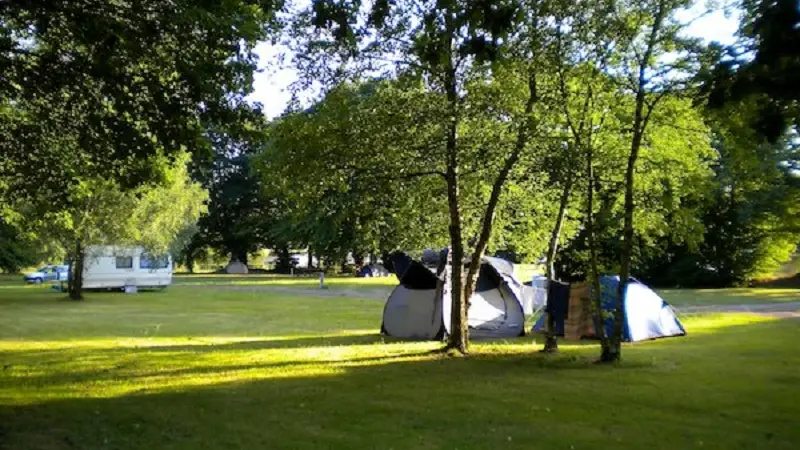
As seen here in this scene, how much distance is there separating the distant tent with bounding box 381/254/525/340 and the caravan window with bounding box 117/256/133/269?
21850 mm

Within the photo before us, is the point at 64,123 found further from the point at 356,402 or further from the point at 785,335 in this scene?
the point at 785,335

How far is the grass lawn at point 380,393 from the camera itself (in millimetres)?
7113

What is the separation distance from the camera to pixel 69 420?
7715 millimetres

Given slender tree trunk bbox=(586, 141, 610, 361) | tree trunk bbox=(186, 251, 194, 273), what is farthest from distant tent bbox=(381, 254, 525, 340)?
tree trunk bbox=(186, 251, 194, 273)

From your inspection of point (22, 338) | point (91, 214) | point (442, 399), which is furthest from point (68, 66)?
point (91, 214)

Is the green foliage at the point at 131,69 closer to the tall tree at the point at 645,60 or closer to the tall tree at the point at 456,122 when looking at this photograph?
the tall tree at the point at 456,122

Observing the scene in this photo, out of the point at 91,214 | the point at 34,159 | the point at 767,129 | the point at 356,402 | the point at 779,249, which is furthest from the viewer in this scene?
the point at 779,249

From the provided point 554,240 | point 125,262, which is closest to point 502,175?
point 554,240

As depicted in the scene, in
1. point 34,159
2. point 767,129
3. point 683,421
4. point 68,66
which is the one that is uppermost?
point 68,66

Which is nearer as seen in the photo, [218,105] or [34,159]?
[218,105]

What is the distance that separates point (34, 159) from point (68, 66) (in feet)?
9.88

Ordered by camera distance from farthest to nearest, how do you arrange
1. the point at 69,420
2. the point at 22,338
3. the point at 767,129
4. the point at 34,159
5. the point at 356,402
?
1. the point at 22,338
2. the point at 34,159
3. the point at 356,402
4. the point at 69,420
5. the point at 767,129

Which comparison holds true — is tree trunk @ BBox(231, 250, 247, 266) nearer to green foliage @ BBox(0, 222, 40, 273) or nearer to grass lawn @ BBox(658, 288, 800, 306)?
green foliage @ BBox(0, 222, 40, 273)

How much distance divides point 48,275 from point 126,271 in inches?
600
